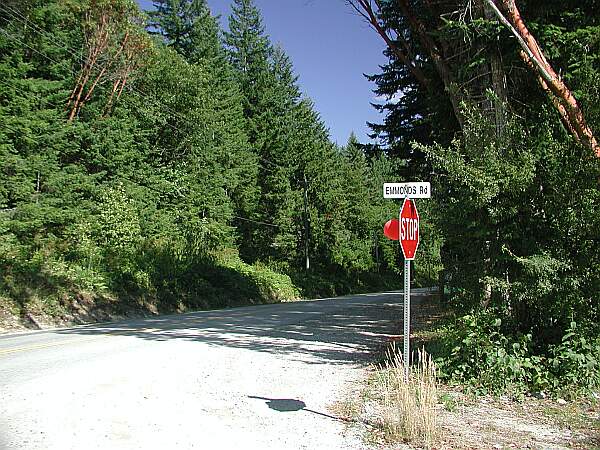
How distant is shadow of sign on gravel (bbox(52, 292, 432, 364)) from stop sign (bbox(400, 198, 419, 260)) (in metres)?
3.98

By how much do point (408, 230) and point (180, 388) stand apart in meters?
3.89

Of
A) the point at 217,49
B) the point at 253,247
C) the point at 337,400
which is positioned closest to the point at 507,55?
the point at 337,400

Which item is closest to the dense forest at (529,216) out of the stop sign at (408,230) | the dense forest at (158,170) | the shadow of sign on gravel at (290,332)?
the stop sign at (408,230)

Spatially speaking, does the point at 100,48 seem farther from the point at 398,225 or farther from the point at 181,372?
the point at 398,225

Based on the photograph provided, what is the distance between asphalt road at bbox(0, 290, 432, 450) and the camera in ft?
18.5

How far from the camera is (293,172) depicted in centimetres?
4772

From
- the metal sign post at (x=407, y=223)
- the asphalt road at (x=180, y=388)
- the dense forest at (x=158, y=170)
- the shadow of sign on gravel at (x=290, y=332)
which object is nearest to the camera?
the asphalt road at (x=180, y=388)

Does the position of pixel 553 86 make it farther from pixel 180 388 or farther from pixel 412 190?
pixel 180 388

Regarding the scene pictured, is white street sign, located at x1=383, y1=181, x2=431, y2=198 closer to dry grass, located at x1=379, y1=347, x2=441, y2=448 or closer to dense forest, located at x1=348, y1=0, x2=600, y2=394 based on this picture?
dense forest, located at x1=348, y1=0, x2=600, y2=394

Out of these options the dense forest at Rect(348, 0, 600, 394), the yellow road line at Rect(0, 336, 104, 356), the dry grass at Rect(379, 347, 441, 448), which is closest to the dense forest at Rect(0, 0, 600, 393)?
the dense forest at Rect(348, 0, 600, 394)

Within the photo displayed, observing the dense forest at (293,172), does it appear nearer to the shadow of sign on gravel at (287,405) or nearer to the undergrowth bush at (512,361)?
the undergrowth bush at (512,361)

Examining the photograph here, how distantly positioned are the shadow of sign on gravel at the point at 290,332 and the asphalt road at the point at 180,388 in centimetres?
5

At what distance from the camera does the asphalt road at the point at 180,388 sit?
564cm

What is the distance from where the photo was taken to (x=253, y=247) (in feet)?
153
